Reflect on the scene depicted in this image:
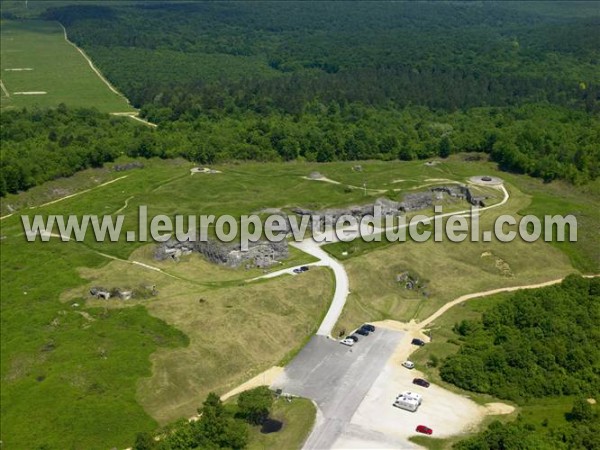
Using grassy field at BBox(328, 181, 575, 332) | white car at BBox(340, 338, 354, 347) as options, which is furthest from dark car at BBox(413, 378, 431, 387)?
grassy field at BBox(328, 181, 575, 332)

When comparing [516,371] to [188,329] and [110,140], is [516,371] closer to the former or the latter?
[188,329]

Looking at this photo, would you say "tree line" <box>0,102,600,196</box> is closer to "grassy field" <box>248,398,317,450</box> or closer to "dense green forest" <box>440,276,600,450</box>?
"dense green forest" <box>440,276,600,450</box>

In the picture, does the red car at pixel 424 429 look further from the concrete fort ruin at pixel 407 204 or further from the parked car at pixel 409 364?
the concrete fort ruin at pixel 407 204

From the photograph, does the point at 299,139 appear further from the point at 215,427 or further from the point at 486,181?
the point at 215,427

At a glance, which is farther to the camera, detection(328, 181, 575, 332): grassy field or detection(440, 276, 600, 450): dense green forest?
detection(328, 181, 575, 332): grassy field

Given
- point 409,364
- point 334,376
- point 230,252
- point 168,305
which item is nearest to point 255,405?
point 334,376

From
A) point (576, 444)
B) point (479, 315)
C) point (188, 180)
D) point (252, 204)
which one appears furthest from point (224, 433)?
point (188, 180)
